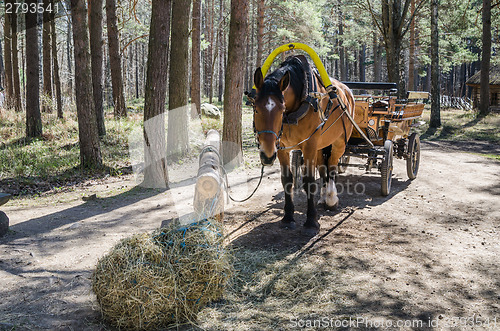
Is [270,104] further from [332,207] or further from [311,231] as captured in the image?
[332,207]

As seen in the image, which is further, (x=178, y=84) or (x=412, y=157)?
(x=178, y=84)

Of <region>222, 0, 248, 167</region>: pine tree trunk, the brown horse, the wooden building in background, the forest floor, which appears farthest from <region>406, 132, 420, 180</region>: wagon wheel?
the wooden building in background

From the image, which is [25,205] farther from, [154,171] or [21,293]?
[21,293]

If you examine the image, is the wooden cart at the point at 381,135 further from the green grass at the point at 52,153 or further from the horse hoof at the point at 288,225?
the green grass at the point at 52,153

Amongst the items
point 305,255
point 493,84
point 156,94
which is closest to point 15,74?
point 156,94

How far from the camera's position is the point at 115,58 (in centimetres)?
1451

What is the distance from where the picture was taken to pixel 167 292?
3197 millimetres

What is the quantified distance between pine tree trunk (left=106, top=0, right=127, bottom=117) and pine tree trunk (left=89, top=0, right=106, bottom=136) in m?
1.64

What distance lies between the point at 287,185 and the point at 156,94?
392cm

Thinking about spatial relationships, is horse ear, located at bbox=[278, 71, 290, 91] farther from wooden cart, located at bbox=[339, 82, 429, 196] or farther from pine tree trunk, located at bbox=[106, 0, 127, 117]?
pine tree trunk, located at bbox=[106, 0, 127, 117]

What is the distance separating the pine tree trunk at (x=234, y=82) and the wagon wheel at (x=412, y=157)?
13.0 ft

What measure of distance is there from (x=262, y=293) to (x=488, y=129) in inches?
695

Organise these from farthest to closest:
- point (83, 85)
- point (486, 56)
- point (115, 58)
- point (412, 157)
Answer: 1. point (486, 56)
2. point (115, 58)
3. point (83, 85)
4. point (412, 157)

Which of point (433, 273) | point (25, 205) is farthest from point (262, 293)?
point (25, 205)
